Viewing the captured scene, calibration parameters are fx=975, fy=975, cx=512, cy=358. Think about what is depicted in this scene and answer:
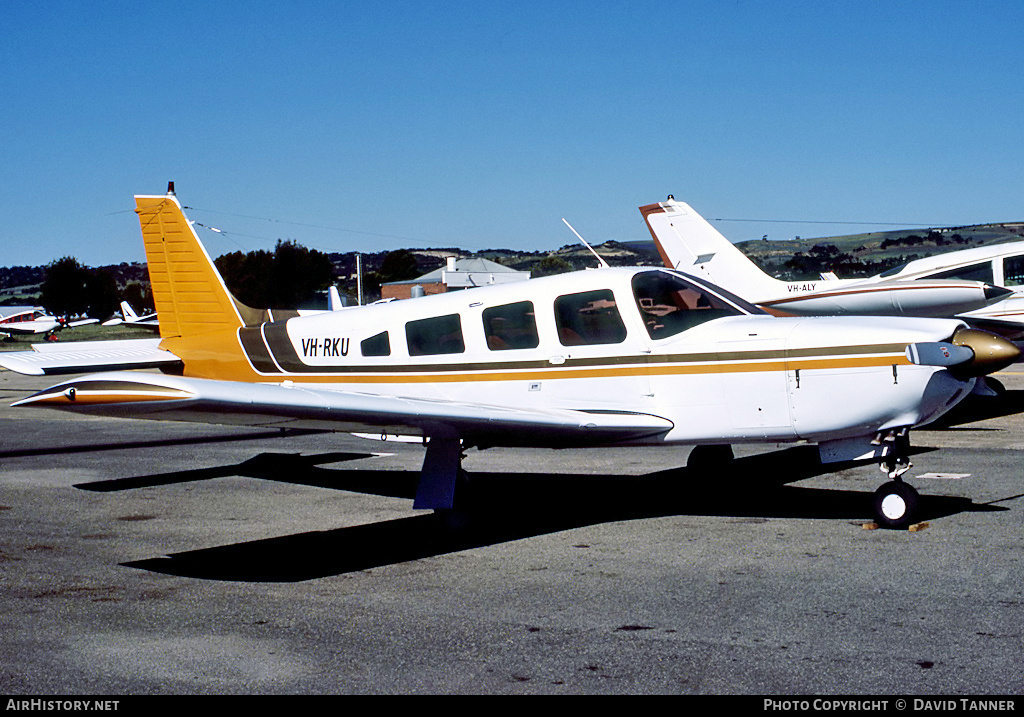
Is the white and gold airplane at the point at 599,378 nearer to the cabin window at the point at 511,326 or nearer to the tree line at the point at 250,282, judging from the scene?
the cabin window at the point at 511,326

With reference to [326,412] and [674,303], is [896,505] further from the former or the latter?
[326,412]

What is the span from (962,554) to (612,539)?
8.01 ft

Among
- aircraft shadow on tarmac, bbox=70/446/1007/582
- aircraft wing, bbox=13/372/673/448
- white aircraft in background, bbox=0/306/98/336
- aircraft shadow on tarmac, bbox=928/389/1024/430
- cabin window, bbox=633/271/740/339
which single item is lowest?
aircraft shadow on tarmac, bbox=928/389/1024/430

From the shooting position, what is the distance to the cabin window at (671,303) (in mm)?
7840

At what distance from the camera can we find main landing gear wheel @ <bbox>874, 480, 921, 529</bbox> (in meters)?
7.32

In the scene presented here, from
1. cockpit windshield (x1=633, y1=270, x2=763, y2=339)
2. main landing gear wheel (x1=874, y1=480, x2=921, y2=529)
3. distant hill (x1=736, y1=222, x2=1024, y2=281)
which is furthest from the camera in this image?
distant hill (x1=736, y1=222, x2=1024, y2=281)

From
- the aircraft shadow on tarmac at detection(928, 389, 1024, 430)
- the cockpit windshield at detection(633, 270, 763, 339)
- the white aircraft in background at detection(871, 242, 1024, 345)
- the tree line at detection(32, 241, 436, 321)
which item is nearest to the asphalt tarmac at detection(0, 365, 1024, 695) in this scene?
the cockpit windshield at detection(633, 270, 763, 339)

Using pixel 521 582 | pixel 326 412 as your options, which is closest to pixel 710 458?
pixel 521 582

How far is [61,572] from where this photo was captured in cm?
684

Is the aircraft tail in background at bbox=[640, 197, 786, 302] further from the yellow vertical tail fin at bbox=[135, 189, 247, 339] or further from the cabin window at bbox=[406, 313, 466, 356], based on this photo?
the cabin window at bbox=[406, 313, 466, 356]

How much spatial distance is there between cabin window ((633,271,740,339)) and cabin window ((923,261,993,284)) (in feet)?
45.4

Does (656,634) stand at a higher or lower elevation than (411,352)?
lower

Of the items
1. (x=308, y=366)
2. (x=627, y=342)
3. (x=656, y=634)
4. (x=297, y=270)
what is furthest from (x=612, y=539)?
(x=297, y=270)
